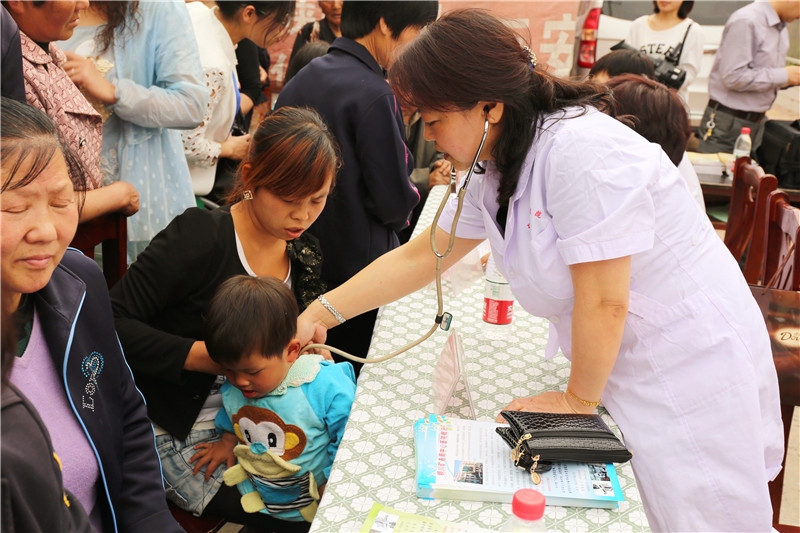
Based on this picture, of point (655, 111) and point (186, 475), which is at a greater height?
point (655, 111)

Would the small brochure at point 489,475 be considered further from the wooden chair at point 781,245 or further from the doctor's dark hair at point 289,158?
the wooden chair at point 781,245

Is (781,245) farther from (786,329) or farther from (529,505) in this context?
(529,505)

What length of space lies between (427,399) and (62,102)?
122cm

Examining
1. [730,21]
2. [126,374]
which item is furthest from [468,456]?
[730,21]

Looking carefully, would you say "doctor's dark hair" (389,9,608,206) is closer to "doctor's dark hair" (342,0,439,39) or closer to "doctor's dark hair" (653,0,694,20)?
"doctor's dark hair" (342,0,439,39)

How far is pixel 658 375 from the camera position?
4.63ft

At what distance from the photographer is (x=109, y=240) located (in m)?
2.16

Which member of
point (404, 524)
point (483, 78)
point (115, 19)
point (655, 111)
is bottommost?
point (404, 524)

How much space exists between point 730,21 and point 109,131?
14.1 feet

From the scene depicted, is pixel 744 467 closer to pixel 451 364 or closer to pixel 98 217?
pixel 451 364

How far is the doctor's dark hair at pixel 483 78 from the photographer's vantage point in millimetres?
1311

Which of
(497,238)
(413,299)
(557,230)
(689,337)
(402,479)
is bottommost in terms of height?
(413,299)

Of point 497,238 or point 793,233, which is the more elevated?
point 497,238

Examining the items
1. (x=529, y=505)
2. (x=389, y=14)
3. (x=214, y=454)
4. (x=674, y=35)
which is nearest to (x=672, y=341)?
(x=529, y=505)
